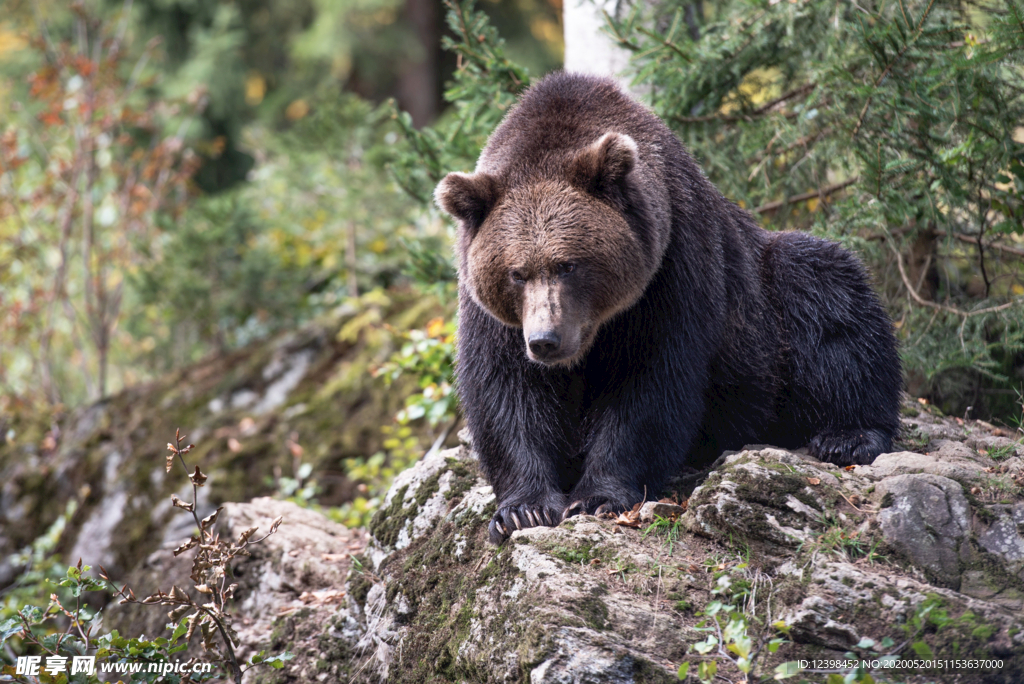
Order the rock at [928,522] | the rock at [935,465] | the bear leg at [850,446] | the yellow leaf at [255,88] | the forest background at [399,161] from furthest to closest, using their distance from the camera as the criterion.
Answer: the yellow leaf at [255,88]
the forest background at [399,161]
the bear leg at [850,446]
the rock at [935,465]
the rock at [928,522]

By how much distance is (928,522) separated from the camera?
2969mm

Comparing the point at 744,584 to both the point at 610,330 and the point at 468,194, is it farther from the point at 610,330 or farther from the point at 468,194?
the point at 468,194

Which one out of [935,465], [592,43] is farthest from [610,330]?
[592,43]

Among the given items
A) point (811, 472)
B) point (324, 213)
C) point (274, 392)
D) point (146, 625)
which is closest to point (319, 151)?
point (324, 213)

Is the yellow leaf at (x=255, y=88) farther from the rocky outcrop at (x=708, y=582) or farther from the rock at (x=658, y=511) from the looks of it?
the rock at (x=658, y=511)

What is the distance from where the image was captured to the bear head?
3.49 m

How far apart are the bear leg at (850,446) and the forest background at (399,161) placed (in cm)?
77

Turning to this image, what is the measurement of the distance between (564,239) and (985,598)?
2066 millimetres

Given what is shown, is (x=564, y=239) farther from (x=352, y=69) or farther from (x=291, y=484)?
(x=352, y=69)

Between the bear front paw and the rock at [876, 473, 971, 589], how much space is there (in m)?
1.30

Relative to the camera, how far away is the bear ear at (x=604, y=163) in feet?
11.4

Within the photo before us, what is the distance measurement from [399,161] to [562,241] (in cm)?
282

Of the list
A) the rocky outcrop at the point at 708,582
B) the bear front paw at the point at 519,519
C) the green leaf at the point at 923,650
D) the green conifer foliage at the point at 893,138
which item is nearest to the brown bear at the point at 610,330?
the bear front paw at the point at 519,519

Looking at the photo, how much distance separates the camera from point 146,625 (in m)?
4.65
